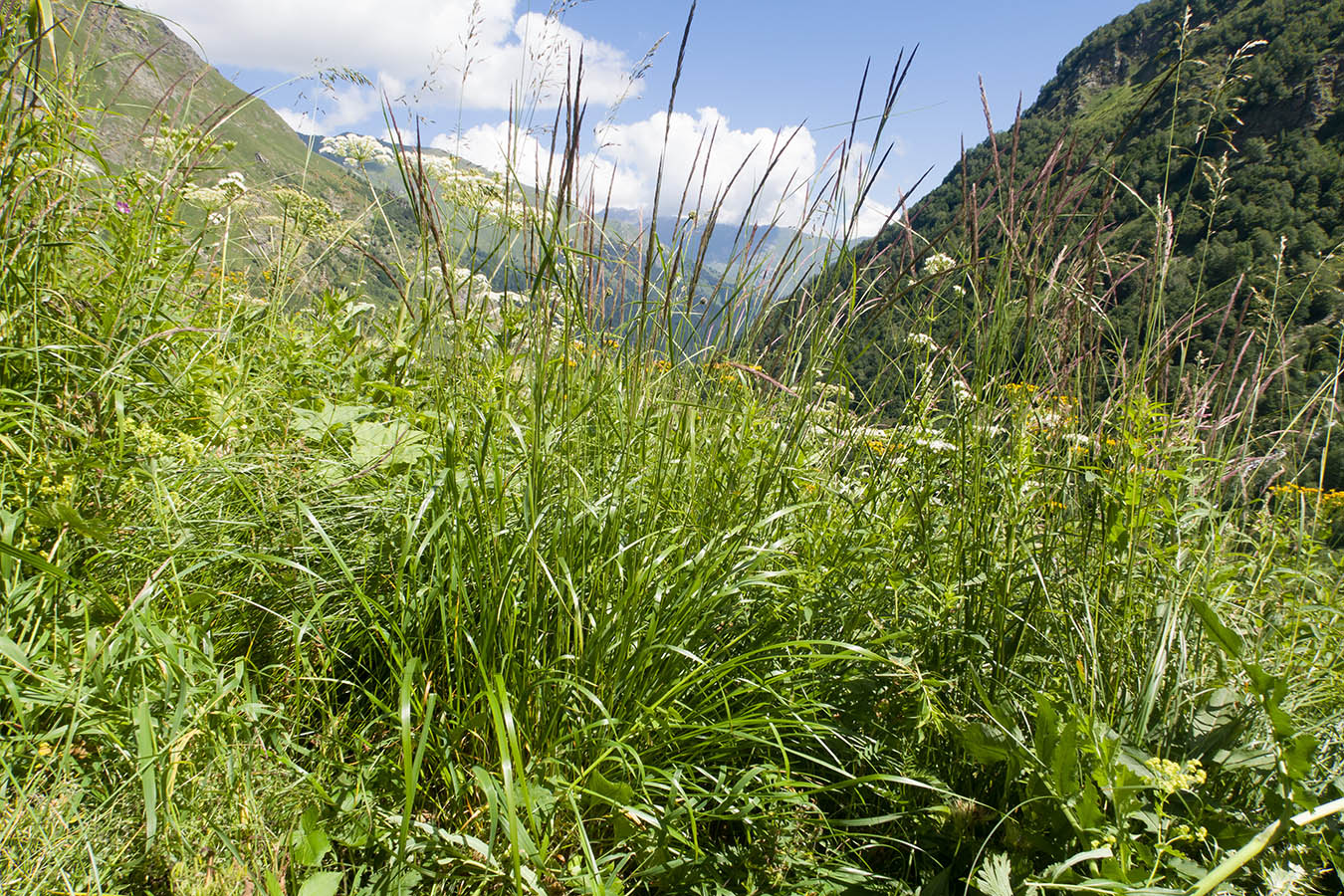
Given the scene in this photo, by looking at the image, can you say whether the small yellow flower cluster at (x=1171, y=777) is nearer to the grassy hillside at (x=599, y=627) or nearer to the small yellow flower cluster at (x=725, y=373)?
the grassy hillside at (x=599, y=627)

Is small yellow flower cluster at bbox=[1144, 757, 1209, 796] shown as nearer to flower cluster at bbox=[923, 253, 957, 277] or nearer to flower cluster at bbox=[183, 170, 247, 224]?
flower cluster at bbox=[923, 253, 957, 277]

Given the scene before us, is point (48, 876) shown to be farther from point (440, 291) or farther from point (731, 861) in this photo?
point (440, 291)

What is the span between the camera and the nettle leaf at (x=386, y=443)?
6.00ft

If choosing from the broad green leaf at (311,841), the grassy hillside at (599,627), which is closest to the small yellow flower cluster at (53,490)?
the grassy hillside at (599,627)

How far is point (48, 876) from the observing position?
0.98 m

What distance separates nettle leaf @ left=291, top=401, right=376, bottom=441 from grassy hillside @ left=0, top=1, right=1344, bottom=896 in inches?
2.6

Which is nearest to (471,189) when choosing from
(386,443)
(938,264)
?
(386,443)

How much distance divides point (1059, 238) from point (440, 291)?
4.92 feet

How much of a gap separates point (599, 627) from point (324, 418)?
1200 millimetres

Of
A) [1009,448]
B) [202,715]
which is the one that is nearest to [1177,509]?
[1009,448]

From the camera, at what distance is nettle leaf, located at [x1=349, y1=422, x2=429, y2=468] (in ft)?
6.00

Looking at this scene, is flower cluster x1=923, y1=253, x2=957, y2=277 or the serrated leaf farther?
flower cluster x1=923, y1=253, x2=957, y2=277

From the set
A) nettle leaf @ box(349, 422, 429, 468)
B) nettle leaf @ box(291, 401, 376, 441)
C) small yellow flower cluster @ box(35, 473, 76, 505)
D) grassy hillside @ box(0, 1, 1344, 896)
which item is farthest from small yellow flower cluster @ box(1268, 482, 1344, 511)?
small yellow flower cluster @ box(35, 473, 76, 505)

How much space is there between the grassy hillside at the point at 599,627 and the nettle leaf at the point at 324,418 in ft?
0.22
